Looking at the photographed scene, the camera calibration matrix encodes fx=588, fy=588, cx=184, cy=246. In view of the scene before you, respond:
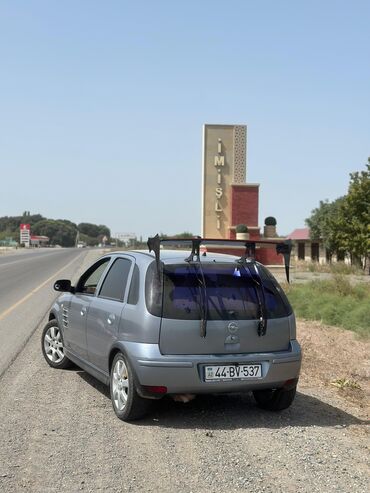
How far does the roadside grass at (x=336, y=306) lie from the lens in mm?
12250

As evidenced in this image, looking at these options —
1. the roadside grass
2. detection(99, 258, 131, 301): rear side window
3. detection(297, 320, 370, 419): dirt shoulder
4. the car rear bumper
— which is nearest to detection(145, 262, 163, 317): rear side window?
the car rear bumper

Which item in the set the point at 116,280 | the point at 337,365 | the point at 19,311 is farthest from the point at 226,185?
the point at 116,280

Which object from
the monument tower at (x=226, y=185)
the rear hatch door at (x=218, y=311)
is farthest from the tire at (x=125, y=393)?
the monument tower at (x=226, y=185)

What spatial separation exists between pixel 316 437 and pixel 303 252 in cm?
7048

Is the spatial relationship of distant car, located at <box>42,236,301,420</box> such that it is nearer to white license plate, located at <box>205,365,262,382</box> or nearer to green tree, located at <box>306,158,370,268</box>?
white license plate, located at <box>205,365,262,382</box>

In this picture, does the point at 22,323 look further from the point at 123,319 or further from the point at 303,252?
the point at 303,252

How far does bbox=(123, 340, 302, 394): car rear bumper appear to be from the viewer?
16.9ft

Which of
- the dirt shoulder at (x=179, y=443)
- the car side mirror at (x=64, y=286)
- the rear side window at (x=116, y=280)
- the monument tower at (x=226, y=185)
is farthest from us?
the monument tower at (x=226, y=185)

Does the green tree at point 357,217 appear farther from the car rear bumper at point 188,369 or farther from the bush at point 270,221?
the car rear bumper at point 188,369

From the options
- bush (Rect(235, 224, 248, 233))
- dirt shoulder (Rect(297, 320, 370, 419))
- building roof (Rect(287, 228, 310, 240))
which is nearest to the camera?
dirt shoulder (Rect(297, 320, 370, 419))

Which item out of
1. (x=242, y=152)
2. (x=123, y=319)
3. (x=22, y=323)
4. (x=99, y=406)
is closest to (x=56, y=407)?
(x=99, y=406)

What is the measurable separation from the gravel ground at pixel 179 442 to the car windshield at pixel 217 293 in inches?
40.7

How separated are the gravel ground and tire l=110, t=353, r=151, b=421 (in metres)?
0.10

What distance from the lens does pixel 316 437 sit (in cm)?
508
